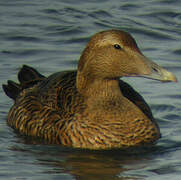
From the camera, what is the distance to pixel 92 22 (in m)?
15.9

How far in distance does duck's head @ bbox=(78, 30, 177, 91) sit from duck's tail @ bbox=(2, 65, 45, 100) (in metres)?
1.74

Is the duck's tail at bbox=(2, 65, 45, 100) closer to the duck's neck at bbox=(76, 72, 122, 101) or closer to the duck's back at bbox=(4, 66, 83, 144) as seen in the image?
the duck's back at bbox=(4, 66, 83, 144)

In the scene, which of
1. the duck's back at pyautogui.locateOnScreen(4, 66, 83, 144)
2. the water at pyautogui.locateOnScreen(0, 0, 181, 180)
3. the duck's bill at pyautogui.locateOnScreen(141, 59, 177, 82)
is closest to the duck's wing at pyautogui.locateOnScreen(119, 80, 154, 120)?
the water at pyautogui.locateOnScreen(0, 0, 181, 180)

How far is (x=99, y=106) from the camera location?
9727 millimetres

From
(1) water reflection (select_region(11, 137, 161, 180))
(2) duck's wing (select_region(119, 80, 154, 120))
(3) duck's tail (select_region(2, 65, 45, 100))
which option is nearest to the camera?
(1) water reflection (select_region(11, 137, 161, 180))

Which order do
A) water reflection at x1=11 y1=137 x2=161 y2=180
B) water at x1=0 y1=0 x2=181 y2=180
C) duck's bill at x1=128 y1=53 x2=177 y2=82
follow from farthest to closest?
duck's bill at x1=128 y1=53 x2=177 y2=82
water at x1=0 y1=0 x2=181 y2=180
water reflection at x1=11 y1=137 x2=161 y2=180

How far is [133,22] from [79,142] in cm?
664

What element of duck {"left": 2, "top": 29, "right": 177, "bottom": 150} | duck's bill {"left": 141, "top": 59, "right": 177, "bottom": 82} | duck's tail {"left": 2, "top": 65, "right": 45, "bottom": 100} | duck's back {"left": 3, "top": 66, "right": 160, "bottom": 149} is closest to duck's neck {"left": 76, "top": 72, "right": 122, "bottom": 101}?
duck {"left": 2, "top": 29, "right": 177, "bottom": 150}

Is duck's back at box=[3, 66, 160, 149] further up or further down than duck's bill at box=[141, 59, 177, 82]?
further down

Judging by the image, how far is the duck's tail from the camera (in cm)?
1116

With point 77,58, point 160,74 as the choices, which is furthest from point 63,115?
point 77,58

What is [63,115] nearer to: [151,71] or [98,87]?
[98,87]

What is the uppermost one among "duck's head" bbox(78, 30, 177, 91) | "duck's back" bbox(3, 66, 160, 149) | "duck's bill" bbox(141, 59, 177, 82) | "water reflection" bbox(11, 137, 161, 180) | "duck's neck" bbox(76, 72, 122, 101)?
"duck's head" bbox(78, 30, 177, 91)

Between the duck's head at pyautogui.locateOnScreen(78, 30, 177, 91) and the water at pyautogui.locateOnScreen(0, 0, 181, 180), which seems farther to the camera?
the duck's head at pyautogui.locateOnScreen(78, 30, 177, 91)
